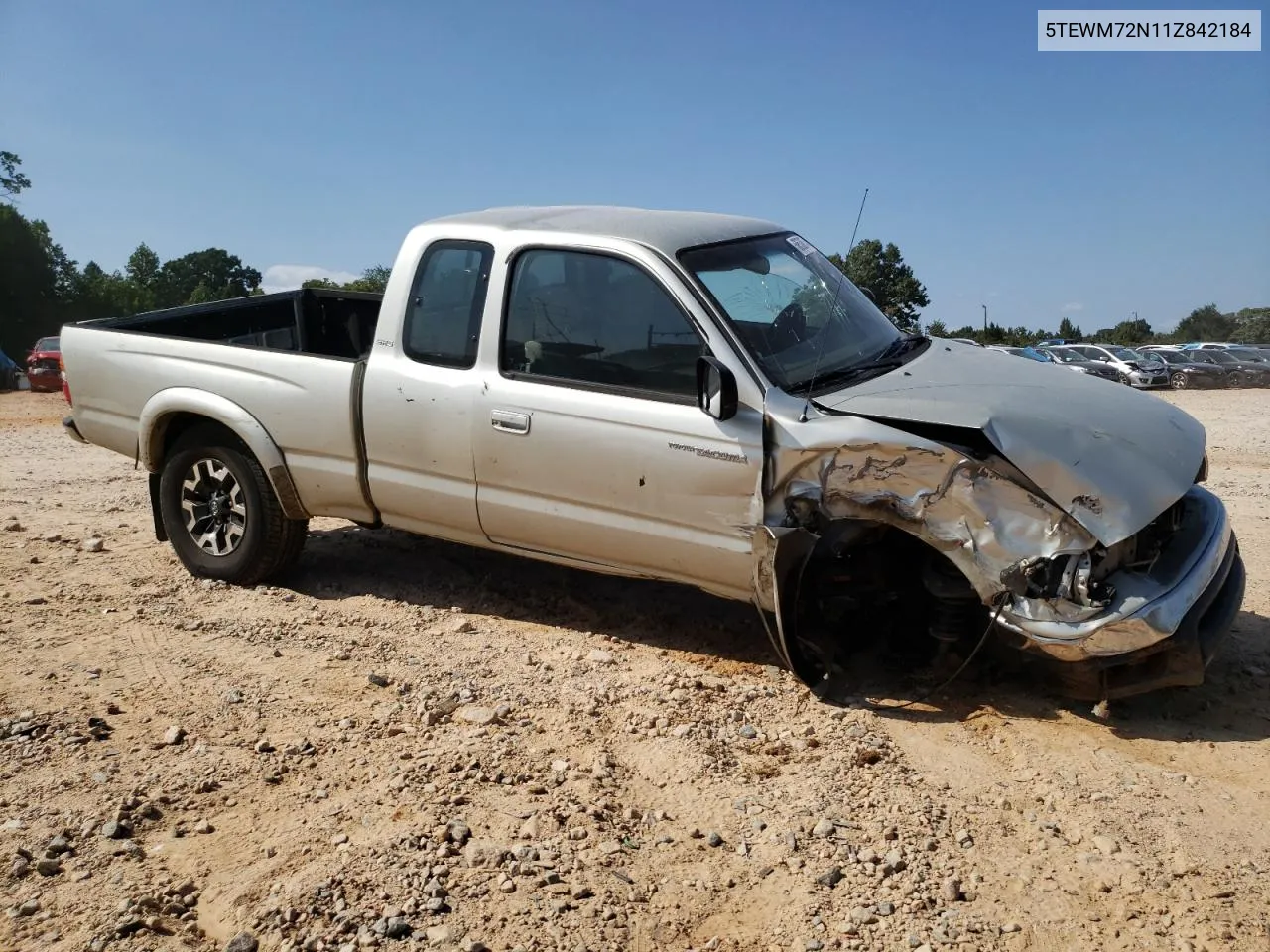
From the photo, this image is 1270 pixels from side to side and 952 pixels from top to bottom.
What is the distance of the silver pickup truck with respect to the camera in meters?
3.85

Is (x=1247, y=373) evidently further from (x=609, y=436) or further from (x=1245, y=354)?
(x=609, y=436)

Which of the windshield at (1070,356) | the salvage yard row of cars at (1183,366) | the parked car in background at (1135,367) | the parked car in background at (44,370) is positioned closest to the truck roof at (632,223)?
the parked car in background at (44,370)

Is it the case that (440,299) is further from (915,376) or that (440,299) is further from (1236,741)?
(1236,741)

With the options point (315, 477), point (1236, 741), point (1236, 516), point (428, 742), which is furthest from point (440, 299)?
point (1236, 516)

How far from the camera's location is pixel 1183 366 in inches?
1057

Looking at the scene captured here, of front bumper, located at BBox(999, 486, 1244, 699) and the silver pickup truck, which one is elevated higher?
the silver pickup truck

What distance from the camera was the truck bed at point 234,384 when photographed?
5.36m

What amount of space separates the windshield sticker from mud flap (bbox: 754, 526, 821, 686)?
180cm

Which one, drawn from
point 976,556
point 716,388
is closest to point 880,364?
point 716,388

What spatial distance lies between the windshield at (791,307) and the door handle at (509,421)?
38.6 inches

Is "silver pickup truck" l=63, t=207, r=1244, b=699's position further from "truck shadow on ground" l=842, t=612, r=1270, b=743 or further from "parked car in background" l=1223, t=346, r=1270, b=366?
"parked car in background" l=1223, t=346, r=1270, b=366

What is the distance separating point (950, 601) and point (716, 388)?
1227 millimetres

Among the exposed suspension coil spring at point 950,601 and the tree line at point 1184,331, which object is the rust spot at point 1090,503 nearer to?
the exposed suspension coil spring at point 950,601

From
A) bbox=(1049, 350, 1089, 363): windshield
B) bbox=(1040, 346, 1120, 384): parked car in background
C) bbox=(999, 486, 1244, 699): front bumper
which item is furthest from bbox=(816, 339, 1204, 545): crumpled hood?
bbox=(1049, 350, 1089, 363): windshield
